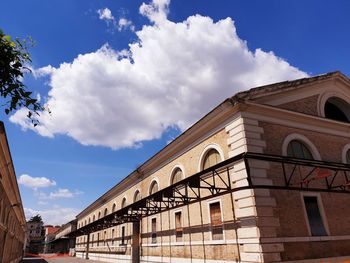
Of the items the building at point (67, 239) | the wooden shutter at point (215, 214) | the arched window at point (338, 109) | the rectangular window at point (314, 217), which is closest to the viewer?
the rectangular window at point (314, 217)

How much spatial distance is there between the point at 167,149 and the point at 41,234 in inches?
4129

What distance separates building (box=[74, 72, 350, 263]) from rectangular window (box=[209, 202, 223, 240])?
42 mm

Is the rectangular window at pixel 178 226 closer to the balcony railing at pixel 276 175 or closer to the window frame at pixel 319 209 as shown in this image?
the balcony railing at pixel 276 175

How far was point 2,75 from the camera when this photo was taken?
343cm

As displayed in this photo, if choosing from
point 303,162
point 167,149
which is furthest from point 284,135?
point 167,149

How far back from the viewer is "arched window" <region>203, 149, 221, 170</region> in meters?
13.2

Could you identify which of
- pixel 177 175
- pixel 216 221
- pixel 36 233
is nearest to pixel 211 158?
pixel 216 221

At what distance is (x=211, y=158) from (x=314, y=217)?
4.96 metres

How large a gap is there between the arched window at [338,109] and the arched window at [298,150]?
3870mm

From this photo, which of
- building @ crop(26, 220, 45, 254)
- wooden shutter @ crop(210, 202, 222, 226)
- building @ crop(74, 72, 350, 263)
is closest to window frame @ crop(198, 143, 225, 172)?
building @ crop(74, 72, 350, 263)

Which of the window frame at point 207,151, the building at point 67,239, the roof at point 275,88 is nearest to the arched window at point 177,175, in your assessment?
the window frame at point 207,151

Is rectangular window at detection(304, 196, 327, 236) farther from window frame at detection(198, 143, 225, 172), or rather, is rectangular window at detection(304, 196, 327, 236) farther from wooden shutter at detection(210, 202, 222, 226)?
window frame at detection(198, 143, 225, 172)

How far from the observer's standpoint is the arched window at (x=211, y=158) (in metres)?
13.2

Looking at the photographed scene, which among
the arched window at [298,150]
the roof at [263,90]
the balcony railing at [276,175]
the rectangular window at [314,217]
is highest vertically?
the roof at [263,90]
